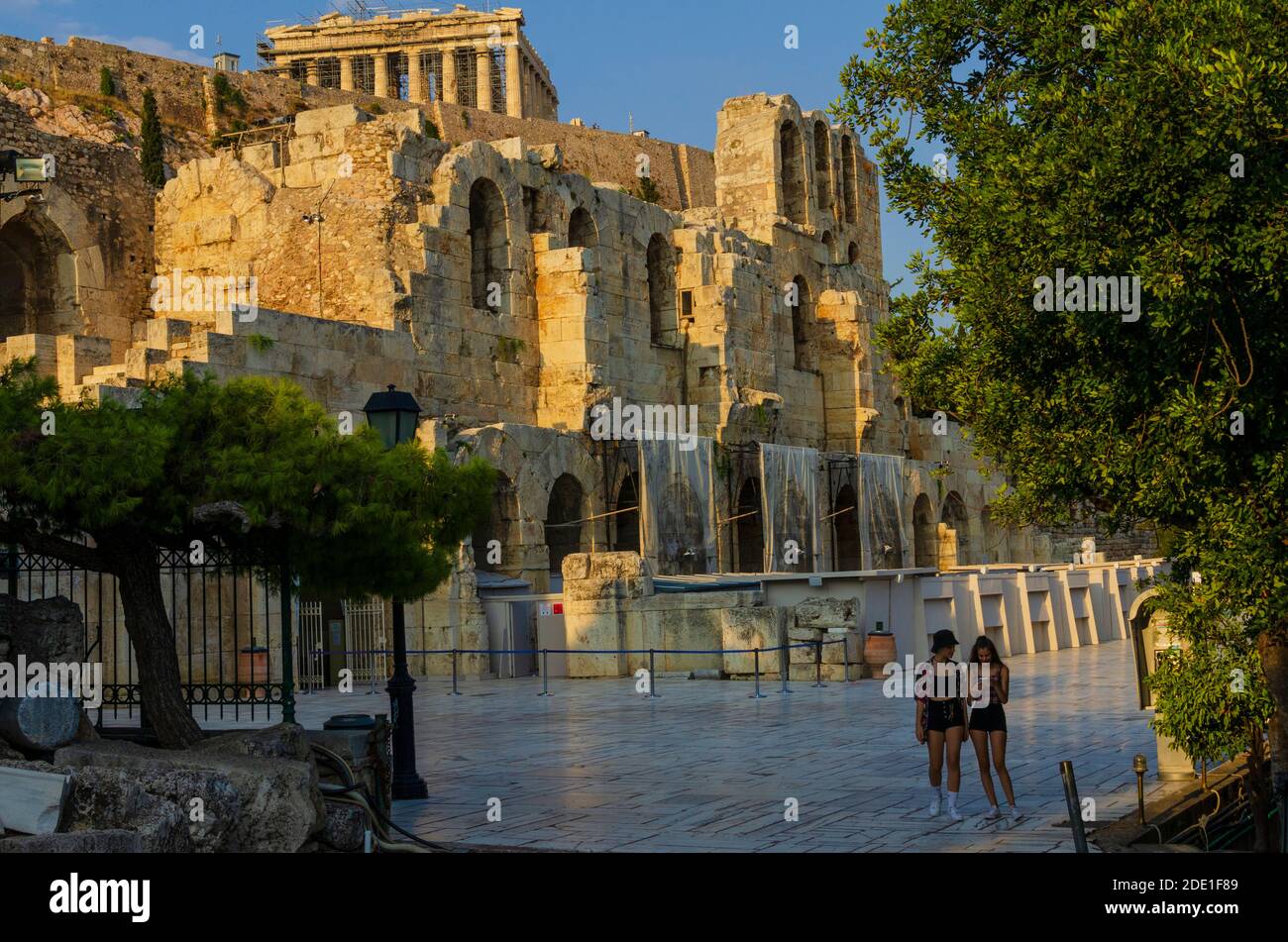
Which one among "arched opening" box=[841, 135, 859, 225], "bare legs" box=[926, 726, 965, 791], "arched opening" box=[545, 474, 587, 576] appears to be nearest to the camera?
"bare legs" box=[926, 726, 965, 791]

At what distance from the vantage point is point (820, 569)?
116 ft

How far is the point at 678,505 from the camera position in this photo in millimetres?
30547

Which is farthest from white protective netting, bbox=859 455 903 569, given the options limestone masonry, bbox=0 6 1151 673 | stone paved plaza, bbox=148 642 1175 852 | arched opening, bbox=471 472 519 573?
stone paved plaza, bbox=148 642 1175 852

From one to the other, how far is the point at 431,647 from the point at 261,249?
10.2m

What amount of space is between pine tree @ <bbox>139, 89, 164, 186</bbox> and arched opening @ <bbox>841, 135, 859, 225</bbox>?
18604mm

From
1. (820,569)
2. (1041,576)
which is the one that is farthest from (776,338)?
(1041,576)

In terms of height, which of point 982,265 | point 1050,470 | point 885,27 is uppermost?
point 885,27

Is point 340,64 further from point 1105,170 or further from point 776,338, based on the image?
point 1105,170

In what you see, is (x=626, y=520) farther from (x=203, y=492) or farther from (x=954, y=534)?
(x=203, y=492)

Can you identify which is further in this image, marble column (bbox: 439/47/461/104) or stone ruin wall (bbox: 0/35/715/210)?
marble column (bbox: 439/47/461/104)

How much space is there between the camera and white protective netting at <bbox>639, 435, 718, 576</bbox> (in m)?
29.7

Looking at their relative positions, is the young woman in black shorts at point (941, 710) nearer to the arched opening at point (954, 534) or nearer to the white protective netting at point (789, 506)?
the white protective netting at point (789, 506)

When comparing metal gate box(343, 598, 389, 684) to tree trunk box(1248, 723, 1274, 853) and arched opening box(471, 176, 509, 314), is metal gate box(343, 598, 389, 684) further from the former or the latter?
tree trunk box(1248, 723, 1274, 853)
